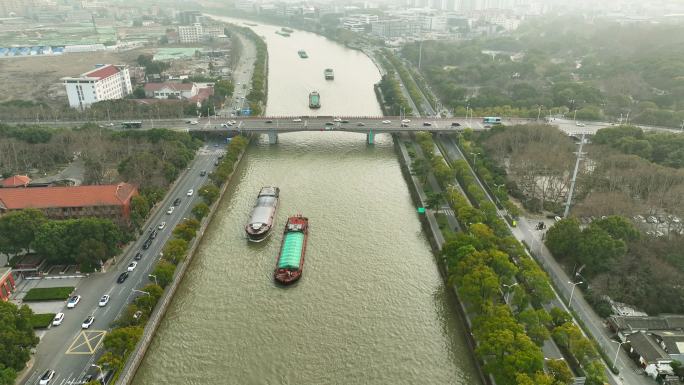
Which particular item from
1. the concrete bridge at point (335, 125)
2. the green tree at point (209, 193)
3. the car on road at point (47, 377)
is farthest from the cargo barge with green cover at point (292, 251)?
the concrete bridge at point (335, 125)

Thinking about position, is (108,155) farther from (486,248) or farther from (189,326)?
(486,248)

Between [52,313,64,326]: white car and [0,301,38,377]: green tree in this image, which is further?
[52,313,64,326]: white car

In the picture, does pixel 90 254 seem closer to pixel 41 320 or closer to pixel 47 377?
pixel 41 320

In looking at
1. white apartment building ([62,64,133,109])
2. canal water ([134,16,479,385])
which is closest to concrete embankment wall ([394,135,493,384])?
canal water ([134,16,479,385])

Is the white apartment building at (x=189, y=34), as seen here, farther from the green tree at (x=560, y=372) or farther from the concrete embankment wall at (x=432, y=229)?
the green tree at (x=560, y=372)

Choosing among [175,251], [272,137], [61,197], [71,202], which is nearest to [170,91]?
[272,137]

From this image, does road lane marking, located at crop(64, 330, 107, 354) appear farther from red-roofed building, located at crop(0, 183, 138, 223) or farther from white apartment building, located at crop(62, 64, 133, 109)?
white apartment building, located at crop(62, 64, 133, 109)
